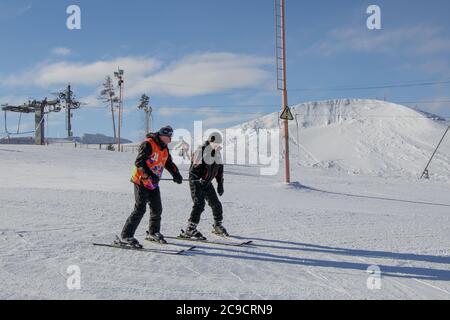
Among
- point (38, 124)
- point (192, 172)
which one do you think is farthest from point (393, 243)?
point (38, 124)

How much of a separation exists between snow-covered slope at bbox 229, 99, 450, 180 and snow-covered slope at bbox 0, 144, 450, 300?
38555 mm

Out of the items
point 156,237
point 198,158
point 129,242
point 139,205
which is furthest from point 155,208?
point 198,158

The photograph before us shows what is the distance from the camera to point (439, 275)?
248 inches

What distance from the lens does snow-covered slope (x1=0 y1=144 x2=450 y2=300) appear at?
518 cm

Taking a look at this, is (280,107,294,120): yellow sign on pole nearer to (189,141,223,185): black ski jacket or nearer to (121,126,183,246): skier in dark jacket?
(189,141,223,185): black ski jacket

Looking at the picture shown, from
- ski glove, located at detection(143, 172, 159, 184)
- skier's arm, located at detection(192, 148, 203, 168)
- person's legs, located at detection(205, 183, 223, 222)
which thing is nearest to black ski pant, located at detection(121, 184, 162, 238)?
ski glove, located at detection(143, 172, 159, 184)

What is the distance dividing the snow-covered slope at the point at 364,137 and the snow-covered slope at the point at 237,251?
3855cm

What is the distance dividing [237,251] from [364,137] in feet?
229

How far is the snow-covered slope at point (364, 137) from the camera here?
59581 millimetres

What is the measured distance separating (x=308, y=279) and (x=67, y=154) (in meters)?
25.2

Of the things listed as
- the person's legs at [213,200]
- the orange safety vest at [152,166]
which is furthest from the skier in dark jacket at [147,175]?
the person's legs at [213,200]

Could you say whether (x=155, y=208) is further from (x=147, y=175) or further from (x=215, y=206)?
(x=215, y=206)

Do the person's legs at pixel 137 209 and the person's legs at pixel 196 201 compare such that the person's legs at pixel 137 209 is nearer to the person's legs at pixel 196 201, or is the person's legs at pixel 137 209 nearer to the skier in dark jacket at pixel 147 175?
the skier in dark jacket at pixel 147 175
